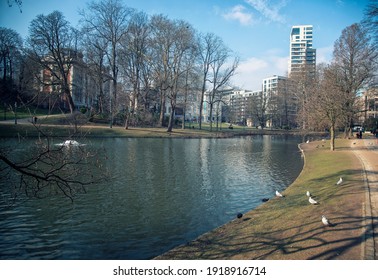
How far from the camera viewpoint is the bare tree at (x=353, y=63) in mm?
31391

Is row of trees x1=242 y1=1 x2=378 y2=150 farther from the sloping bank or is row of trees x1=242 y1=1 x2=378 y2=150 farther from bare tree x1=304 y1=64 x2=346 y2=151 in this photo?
the sloping bank

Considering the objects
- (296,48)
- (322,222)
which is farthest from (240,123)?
(322,222)

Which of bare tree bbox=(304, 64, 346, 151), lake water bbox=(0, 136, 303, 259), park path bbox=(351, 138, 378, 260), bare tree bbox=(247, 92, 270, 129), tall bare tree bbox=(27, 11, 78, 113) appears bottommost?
lake water bbox=(0, 136, 303, 259)

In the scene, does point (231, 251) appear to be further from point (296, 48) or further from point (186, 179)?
point (296, 48)

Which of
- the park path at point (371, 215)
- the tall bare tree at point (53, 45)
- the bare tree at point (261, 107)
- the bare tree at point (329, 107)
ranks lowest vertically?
the park path at point (371, 215)

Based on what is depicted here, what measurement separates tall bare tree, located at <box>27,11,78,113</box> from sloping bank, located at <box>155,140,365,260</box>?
24736mm

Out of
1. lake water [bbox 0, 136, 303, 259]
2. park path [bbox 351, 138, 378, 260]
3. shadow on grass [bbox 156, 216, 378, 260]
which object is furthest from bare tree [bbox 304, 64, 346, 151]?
shadow on grass [bbox 156, 216, 378, 260]

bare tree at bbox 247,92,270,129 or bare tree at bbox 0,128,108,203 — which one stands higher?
bare tree at bbox 247,92,270,129

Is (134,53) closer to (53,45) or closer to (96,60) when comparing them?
(96,60)

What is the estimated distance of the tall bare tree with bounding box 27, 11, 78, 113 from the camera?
98.9 feet

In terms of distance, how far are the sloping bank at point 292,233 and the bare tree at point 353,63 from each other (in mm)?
24517

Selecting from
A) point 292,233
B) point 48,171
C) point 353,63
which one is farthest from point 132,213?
point 353,63

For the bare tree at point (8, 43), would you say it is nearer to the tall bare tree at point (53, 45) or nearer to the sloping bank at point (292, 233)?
the tall bare tree at point (53, 45)

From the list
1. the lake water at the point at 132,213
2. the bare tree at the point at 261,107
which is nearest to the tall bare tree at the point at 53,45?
the lake water at the point at 132,213
